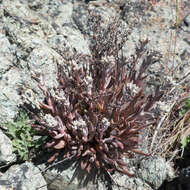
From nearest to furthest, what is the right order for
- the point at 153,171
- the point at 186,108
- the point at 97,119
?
the point at 97,119, the point at 153,171, the point at 186,108

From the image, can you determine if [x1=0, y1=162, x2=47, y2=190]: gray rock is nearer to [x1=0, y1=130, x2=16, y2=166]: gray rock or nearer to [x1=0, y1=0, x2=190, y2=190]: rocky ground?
[x1=0, y1=0, x2=190, y2=190]: rocky ground

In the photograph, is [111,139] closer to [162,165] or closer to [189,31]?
[162,165]

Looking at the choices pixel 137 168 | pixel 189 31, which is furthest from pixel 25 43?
pixel 189 31

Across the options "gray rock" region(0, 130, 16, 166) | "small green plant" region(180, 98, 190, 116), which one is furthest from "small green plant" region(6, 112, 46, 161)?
"small green plant" region(180, 98, 190, 116)

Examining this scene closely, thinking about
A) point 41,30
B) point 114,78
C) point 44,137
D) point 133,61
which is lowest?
point 44,137

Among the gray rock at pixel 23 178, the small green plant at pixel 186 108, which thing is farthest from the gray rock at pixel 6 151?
the small green plant at pixel 186 108

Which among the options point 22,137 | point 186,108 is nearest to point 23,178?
point 22,137

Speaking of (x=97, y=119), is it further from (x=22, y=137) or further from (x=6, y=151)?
(x=6, y=151)
